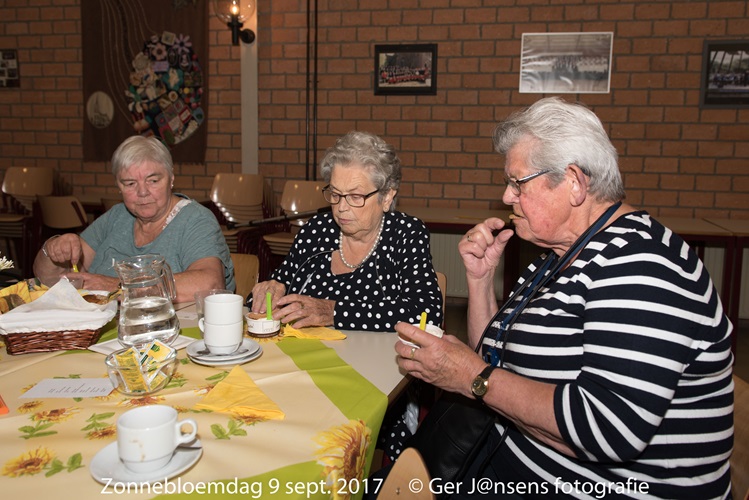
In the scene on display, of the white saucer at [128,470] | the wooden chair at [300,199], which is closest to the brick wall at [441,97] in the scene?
the wooden chair at [300,199]

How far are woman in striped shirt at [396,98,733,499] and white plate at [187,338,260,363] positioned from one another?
1.27ft

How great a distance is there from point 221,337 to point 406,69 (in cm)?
409

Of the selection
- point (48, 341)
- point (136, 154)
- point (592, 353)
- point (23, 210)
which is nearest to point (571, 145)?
point (592, 353)

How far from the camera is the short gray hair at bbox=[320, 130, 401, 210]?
209 centimetres

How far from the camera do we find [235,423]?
3.69 ft

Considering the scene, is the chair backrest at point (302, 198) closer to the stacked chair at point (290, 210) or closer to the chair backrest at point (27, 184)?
the stacked chair at point (290, 210)

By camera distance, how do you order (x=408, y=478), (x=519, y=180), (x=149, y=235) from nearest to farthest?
1. (x=408, y=478)
2. (x=519, y=180)
3. (x=149, y=235)

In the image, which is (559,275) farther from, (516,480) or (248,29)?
(248,29)

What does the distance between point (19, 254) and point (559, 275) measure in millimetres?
5733

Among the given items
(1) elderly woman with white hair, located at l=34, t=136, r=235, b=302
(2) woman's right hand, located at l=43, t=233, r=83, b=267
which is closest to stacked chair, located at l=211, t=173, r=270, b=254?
(1) elderly woman with white hair, located at l=34, t=136, r=235, b=302

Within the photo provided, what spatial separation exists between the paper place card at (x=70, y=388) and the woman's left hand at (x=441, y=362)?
2.15 feet

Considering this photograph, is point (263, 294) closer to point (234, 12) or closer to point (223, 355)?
point (223, 355)

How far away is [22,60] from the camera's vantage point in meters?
5.95

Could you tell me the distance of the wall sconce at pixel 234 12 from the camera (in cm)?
514
